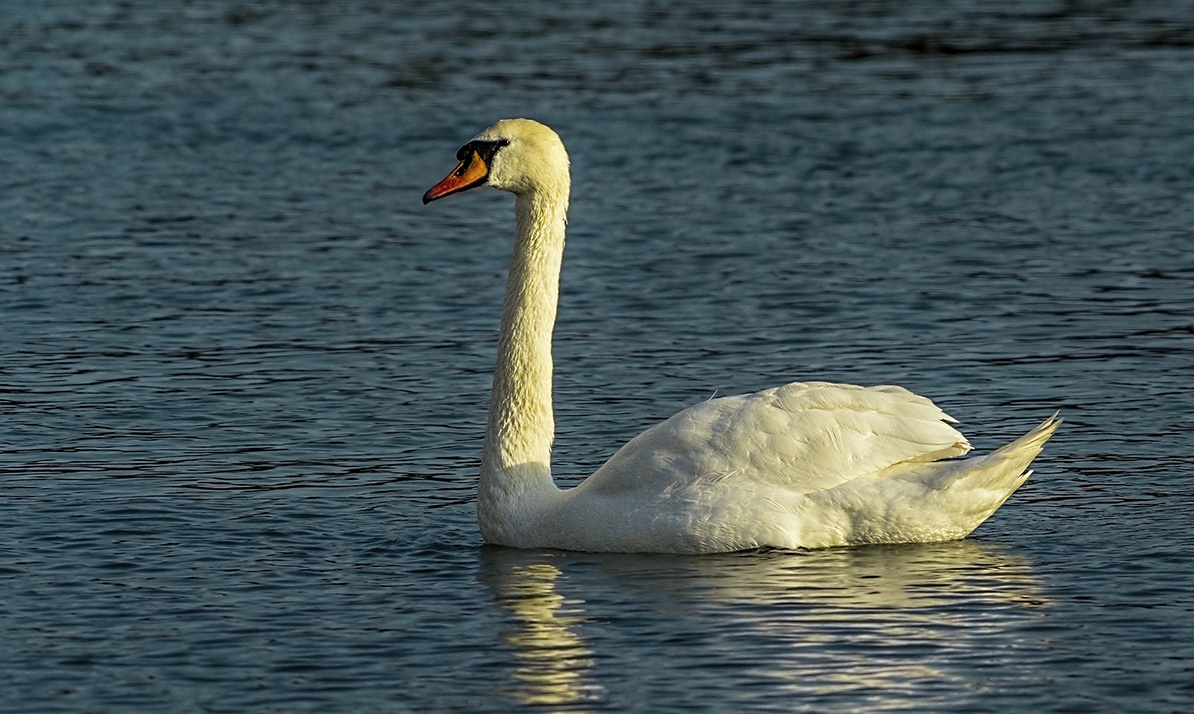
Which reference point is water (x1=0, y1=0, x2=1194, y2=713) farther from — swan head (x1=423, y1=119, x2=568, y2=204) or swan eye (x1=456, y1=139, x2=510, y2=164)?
swan eye (x1=456, y1=139, x2=510, y2=164)

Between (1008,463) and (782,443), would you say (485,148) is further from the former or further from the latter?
(1008,463)

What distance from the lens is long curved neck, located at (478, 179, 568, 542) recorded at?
1095 cm

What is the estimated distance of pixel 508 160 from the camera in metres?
11.1

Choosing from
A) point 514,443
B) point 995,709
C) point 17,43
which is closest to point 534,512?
point 514,443

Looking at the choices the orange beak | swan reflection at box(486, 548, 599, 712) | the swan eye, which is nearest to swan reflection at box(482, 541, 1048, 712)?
swan reflection at box(486, 548, 599, 712)

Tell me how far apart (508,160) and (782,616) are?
303 cm

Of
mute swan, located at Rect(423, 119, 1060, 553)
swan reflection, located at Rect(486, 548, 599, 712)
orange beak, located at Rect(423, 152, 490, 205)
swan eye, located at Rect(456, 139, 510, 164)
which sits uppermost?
swan eye, located at Rect(456, 139, 510, 164)

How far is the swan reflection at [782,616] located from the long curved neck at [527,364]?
418mm

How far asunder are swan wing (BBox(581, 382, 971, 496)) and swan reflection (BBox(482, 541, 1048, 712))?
1.31 ft

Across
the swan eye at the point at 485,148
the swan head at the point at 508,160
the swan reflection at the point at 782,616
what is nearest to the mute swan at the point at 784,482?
the swan reflection at the point at 782,616

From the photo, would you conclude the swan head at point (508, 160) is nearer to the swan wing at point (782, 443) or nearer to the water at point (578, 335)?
the swan wing at point (782, 443)

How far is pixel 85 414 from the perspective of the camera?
1348cm

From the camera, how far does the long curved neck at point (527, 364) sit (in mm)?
10953

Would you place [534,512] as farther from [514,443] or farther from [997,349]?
[997,349]
